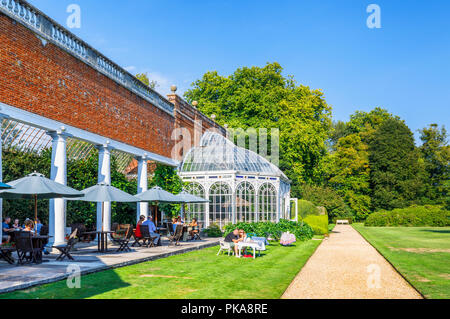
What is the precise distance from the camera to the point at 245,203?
23422 mm

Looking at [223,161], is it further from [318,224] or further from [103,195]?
[103,195]

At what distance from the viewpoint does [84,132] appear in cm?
1505

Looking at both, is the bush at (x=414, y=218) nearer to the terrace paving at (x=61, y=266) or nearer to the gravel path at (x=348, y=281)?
the gravel path at (x=348, y=281)

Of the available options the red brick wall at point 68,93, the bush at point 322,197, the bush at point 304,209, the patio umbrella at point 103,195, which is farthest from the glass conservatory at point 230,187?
the bush at point 322,197

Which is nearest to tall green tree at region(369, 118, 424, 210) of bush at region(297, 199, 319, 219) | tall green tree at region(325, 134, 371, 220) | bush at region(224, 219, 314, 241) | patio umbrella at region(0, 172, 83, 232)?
tall green tree at region(325, 134, 371, 220)

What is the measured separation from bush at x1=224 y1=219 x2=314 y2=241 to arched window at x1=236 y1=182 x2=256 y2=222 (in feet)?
8.28

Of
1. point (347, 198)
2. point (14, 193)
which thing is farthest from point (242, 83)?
point (14, 193)

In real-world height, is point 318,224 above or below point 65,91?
below

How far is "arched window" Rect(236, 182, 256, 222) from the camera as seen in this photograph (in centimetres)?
2325

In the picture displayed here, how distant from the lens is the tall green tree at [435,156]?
50562 millimetres

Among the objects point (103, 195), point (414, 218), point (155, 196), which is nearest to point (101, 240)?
point (103, 195)

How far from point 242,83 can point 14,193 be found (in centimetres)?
3622

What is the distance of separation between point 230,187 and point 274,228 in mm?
3819
